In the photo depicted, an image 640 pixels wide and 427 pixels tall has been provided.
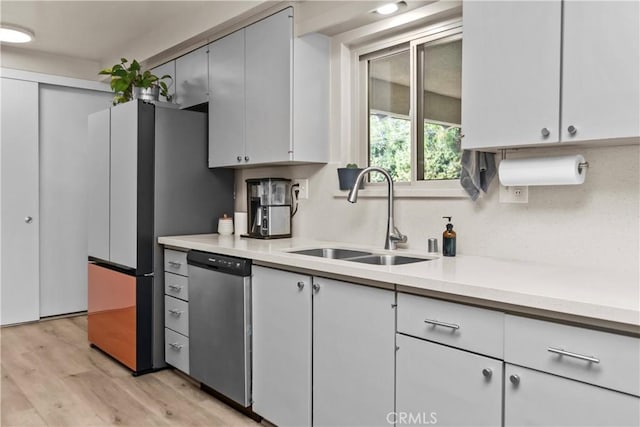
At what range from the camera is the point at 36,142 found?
4.20m

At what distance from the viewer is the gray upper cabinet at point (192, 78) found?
3361 millimetres

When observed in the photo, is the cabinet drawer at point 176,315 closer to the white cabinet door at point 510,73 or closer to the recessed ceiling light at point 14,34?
the white cabinet door at point 510,73

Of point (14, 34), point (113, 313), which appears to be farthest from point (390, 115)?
point (14, 34)

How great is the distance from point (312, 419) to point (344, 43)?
1997 mm

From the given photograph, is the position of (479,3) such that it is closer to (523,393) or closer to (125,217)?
(523,393)

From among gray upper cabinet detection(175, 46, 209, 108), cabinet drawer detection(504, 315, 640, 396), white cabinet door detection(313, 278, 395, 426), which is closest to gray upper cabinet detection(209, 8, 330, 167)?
gray upper cabinet detection(175, 46, 209, 108)

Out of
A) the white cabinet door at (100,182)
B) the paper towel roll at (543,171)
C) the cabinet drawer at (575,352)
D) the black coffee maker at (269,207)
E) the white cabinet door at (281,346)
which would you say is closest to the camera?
the cabinet drawer at (575,352)

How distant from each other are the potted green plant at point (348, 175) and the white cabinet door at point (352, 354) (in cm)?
78

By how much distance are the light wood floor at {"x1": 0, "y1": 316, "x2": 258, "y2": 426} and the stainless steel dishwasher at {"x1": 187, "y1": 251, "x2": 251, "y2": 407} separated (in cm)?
15

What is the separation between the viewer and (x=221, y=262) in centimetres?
254

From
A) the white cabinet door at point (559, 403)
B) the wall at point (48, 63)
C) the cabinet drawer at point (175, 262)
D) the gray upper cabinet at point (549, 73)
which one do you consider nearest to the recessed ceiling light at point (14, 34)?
the wall at point (48, 63)

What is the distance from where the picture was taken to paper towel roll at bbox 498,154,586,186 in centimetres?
175

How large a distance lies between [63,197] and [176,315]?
7.01ft

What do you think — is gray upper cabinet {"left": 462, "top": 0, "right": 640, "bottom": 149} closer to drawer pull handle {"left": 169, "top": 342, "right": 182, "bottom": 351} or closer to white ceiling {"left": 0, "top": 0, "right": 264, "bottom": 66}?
white ceiling {"left": 0, "top": 0, "right": 264, "bottom": 66}
